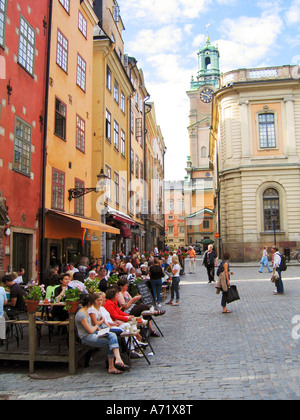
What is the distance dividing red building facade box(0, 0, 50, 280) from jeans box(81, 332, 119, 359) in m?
5.42

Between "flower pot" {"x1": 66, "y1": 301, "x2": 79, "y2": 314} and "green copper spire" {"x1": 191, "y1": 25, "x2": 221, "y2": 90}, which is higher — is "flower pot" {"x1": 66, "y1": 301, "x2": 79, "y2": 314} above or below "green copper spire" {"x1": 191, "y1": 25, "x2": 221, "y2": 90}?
below

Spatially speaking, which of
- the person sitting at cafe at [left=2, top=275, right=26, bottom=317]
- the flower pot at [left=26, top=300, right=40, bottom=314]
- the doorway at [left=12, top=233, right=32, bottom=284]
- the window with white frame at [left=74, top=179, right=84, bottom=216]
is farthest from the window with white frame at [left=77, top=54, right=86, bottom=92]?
the flower pot at [left=26, top=300, right=40, bottom=314]

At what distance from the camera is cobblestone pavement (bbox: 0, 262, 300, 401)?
17.4ft

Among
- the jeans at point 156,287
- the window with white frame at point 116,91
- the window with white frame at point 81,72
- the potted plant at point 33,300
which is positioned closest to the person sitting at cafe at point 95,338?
the potted plant at point 33,300

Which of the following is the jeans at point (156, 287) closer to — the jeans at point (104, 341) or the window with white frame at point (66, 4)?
the jeans at point (104, 341)

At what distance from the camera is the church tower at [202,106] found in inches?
3533

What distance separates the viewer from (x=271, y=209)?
33406mm

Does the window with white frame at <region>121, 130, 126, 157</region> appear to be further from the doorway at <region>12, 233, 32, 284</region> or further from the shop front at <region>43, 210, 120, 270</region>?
the doorway at <region>12, 233, 32, 284</region>

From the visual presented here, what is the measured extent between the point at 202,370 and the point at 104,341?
160 cm

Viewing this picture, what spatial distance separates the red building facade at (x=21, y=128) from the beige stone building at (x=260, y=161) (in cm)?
2263

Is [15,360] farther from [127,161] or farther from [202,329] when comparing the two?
[127,161]

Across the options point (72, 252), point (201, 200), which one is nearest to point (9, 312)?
point (72, 252)

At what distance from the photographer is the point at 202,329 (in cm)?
931

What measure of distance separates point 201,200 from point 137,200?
6260cm
